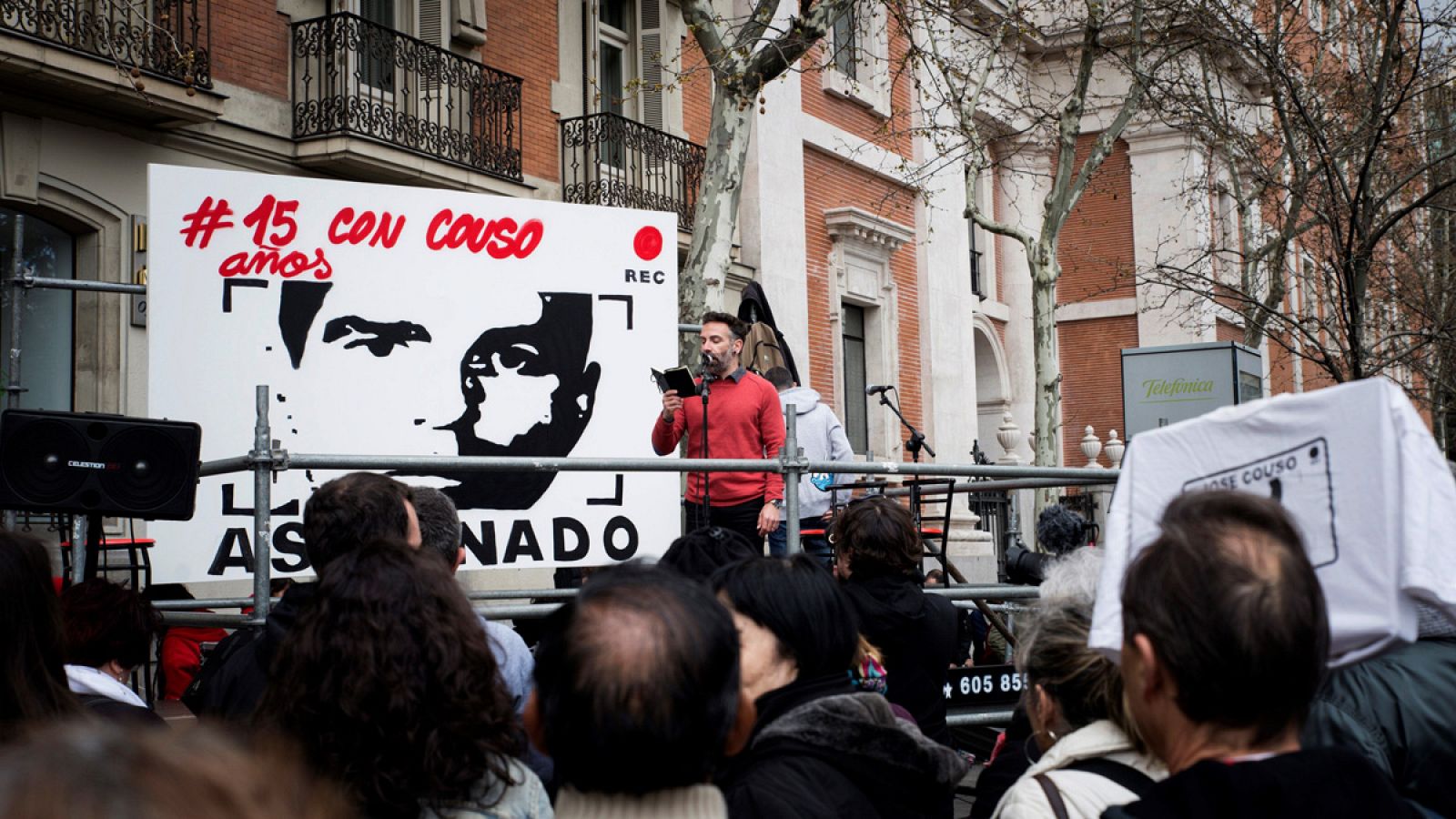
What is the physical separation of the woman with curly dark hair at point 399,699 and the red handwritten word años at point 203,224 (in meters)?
3.90

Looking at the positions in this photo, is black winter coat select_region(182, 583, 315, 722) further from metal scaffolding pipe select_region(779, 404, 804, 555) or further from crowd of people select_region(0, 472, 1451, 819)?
metal scaffolding pipe select_region(779, 404, 804, 555)

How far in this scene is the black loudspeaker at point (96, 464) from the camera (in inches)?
195

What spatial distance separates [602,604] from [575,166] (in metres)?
15.2

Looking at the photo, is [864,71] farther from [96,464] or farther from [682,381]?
[96,464]

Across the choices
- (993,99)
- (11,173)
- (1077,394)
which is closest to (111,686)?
(11,173)

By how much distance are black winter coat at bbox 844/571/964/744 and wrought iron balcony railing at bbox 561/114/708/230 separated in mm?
11807

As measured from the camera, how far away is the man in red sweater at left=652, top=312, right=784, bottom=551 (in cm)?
720

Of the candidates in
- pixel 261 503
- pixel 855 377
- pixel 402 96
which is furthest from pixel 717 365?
pixel 855 377

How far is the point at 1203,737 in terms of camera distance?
6.02ft

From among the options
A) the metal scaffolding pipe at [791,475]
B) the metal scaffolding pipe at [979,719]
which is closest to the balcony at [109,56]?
the metal scaffolding pipe at [791,475]

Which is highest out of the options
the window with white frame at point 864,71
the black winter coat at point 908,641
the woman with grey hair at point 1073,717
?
the window with white frame at point 864,71

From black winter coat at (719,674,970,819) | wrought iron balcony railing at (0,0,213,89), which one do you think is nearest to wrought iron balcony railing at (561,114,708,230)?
wrought iron balcony railing at (0,0,213,89)

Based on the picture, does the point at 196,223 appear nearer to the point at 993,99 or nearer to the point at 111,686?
the point at 111,686

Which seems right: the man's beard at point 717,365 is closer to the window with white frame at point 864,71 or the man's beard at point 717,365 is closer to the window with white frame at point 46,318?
the window with white frame at point 46,318
